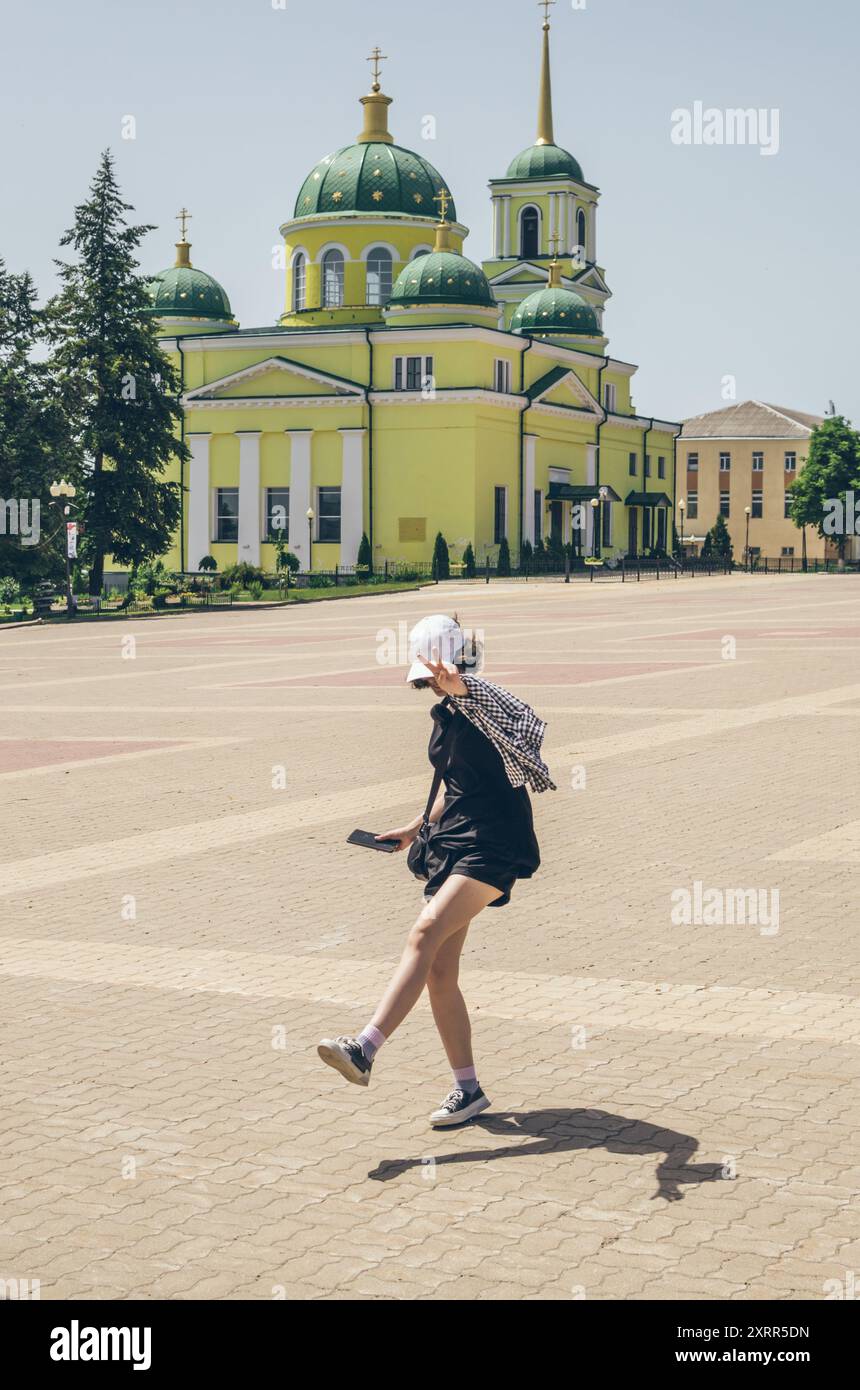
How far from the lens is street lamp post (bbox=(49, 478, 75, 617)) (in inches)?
1828

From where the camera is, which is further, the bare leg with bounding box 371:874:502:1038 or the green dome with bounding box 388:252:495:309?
the green dome with bounding box 388:252:495:309

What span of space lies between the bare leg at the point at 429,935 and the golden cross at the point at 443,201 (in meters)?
74.4

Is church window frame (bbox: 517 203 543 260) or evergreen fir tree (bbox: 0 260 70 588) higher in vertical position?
church window frame (bbox: 517 203 543 260)

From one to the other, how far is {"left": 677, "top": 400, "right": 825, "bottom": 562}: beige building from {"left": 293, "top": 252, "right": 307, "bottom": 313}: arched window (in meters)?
48.1

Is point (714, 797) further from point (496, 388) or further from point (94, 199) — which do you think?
point (496, 388)

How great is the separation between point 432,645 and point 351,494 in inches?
2761

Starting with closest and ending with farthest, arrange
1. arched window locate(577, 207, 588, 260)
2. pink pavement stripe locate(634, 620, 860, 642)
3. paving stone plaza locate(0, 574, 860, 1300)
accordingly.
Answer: paving stone plaza locate(0, 574, 860, 1300) → pink pavement stripe locate(634, 620, 860, 642) → arched window locate(577, 207, 588, 260)

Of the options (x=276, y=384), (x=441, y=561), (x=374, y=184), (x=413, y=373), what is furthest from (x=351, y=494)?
(x=374, y=184)

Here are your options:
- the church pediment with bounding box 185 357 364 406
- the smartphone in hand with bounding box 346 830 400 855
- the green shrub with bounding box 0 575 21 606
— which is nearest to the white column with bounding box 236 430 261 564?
the church pediment with bounding box 185 357 364 406

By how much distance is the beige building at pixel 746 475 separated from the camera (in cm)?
12631

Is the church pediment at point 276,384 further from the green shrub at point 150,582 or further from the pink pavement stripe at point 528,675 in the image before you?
the pink pavement stripe at point 528,675

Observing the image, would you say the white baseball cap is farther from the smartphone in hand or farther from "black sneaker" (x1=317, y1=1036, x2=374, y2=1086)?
"black sneaker" (x1=317, y1=1036, x2=374, y2=1086)

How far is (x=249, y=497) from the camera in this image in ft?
257
